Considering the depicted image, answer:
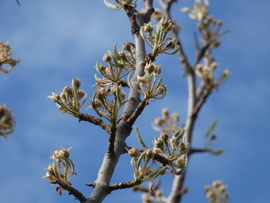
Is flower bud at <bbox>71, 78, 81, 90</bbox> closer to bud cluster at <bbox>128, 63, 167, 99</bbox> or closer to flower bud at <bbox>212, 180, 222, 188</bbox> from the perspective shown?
bud cluster at <bbox>128, 63, 167, 99</bbox>

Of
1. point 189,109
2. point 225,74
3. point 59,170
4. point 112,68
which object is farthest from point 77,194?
point 225,74

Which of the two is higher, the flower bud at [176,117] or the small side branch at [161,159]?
the flower bud at [176,117]

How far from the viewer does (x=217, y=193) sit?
6.44 meters

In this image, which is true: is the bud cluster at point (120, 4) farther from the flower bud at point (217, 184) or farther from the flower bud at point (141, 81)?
the flower bud at point (217, 184)

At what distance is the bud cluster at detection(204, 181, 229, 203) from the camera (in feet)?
21.0

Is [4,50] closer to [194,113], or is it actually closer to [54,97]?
[54,97]

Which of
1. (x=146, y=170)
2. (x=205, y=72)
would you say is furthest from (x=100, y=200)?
(x=205, y=72)

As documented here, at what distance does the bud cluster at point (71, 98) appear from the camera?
256 cm

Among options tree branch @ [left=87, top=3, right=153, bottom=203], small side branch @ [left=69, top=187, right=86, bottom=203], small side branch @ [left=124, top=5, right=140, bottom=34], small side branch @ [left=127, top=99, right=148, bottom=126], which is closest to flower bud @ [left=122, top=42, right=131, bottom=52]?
tree branch @ [left=87, top=3, right=153, bottom=203]

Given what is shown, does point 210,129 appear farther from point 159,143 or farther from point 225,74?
point 159,143

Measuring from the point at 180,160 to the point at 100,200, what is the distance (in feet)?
2.18

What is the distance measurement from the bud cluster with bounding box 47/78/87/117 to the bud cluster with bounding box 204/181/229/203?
4.46 m

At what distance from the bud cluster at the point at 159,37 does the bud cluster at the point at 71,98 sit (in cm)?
65

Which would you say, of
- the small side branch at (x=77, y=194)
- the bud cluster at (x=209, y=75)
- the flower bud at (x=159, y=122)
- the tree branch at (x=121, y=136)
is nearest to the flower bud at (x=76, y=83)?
the tree branch at (x=121, y=136)
